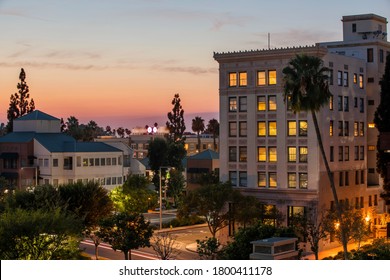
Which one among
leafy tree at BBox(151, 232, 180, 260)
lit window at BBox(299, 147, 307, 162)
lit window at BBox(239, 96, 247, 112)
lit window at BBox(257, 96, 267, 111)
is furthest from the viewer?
lit window at BBox(239, 96, 247, 112)

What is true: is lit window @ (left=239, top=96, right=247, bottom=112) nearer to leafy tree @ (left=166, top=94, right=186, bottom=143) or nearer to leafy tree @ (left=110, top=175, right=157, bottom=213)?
leafy tree @ (left=110, top=175, right=157, bottom=213)

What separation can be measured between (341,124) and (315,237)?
14.6m

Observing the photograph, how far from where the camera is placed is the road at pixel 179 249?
5709cm

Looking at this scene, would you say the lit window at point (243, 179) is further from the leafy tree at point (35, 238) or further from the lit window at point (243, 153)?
the leafy tree at point (35, 238)

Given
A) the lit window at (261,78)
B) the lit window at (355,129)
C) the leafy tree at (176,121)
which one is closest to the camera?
the lit window at (261,78)

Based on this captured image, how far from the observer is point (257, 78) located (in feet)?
213

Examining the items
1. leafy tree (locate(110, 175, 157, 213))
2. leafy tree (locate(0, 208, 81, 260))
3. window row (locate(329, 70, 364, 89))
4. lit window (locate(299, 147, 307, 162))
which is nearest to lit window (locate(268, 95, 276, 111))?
lit window (locate(299, 147, 307, 162))

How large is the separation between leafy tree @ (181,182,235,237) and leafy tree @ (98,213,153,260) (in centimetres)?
957

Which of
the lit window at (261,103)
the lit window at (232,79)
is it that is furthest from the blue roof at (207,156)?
the lit window at (261,103)

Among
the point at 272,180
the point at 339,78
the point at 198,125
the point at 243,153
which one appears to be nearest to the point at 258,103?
the point at 243,153

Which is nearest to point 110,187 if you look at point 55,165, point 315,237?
point 55,165

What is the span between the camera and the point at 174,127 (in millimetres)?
128250

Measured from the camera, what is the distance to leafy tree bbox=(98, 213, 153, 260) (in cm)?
5162
